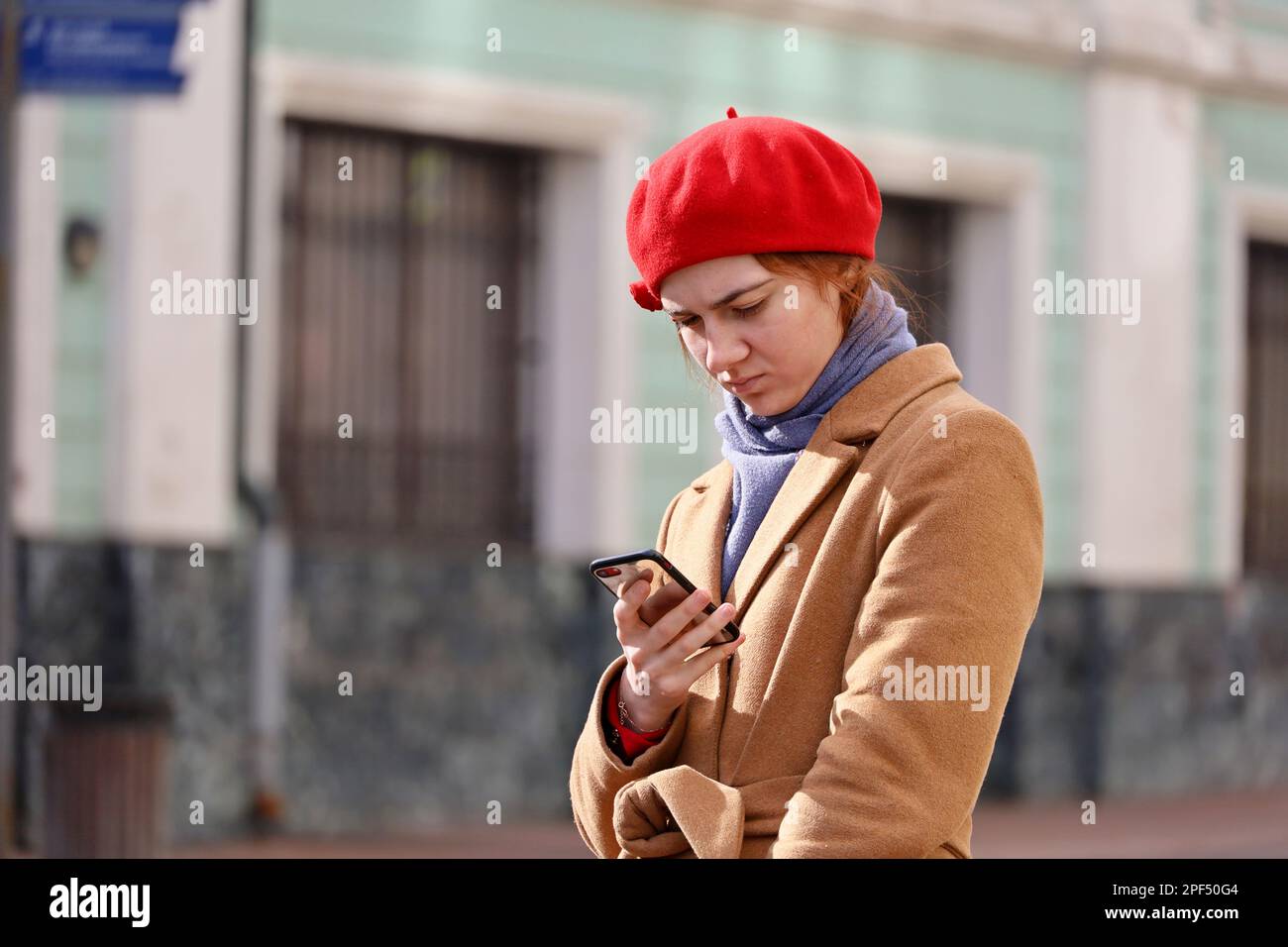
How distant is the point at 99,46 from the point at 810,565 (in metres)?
5.26

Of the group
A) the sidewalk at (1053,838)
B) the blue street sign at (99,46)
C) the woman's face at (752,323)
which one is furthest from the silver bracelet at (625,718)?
the sidewalk at (1053,838)

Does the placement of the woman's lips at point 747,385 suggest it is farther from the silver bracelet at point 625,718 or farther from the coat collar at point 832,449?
the silver bracelet at point 625,718

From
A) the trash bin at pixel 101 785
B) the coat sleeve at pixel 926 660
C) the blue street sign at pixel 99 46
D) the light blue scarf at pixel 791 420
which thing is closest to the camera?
the coat sleeve at pixel 926 660

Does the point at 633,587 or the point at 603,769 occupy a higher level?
the point at 633,587

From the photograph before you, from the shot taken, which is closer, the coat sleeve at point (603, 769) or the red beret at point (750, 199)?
the red beret at point (750, 199)

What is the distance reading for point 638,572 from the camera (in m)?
1.71

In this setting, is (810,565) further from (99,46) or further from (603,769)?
(99,46)

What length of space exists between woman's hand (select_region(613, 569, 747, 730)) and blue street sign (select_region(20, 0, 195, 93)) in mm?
5126

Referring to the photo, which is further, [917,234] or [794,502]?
[917,234]

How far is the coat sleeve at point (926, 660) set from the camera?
1.58 metres

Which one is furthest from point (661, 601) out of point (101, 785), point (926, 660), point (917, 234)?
point (917, 234)

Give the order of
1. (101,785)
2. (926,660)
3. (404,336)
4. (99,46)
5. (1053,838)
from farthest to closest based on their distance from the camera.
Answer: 1. (404,336)
2. (1053,838)
3. (99,46)
4. (101,785)
5. (926,660)

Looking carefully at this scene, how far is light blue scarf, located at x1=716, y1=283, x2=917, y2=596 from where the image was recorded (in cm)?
179
